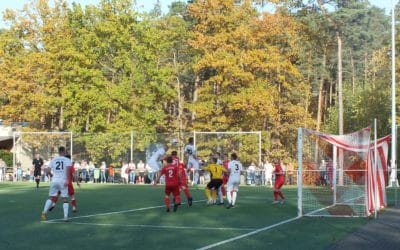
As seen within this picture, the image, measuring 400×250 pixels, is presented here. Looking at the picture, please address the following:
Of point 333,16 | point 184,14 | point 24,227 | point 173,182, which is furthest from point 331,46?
point 24,227

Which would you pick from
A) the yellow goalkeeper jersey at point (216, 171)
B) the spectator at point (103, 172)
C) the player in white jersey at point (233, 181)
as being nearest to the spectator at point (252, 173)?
the spectator at point (103, 172)

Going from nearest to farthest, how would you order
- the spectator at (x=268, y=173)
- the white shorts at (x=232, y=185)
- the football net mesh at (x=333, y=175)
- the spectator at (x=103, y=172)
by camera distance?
the football net mesh at (x=333, y=175) → the white shorts at (x=232, y=185) → the spectator at (x=268, y=173) → the spectator at (x=103, y=172)

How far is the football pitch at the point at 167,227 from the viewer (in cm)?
1432

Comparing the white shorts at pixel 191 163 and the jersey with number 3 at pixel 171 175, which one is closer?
the jersey with number 3 at pixel 171 175

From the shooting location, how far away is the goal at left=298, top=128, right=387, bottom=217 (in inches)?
866

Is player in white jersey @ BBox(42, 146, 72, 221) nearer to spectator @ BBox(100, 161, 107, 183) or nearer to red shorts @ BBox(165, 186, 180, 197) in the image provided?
red shorts @ BBox(165, 186, 180, 197)

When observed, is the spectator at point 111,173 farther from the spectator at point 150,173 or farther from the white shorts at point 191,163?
the white shorts at point 191,163

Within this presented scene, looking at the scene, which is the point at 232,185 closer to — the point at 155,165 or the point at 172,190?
the point at 172,190

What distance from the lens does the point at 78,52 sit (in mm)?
54438

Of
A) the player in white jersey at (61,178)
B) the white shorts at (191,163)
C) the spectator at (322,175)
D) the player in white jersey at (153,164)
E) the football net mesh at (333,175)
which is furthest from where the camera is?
the player in white jersey at (153,164)

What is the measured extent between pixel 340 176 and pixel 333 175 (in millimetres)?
1483

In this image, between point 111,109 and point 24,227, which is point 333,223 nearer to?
point 24,227

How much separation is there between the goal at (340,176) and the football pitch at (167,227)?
1.42 meters

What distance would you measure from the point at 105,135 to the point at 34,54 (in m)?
11.3
